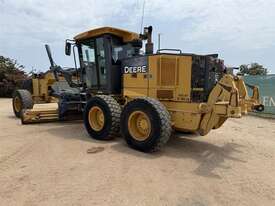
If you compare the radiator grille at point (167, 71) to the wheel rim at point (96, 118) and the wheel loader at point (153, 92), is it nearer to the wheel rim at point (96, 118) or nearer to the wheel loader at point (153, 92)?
the wheel loader at point (153, 92)

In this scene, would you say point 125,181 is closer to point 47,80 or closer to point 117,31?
point 117,31

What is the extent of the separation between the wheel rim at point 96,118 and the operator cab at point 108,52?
2.83 feet

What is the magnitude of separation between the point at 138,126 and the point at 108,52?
7.83 ft

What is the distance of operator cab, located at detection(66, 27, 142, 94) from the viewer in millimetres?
7723

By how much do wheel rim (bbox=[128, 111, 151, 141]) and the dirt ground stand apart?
332 mm

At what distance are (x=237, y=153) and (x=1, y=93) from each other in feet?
83.6

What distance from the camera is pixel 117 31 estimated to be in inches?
307

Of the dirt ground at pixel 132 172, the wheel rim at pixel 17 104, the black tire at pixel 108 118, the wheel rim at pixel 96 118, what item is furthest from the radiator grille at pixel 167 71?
the wheel rim at pixel 17 104

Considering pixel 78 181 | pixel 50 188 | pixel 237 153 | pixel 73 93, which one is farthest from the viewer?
pixel 73 93

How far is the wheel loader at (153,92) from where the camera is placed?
569 centimetres

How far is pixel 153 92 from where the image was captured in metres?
6.63

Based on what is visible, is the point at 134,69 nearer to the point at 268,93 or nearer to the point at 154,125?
the point at 154,125

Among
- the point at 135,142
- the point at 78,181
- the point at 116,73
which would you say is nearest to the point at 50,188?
the point at 78,181

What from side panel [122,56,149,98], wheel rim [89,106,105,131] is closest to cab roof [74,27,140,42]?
side panel [122,56,149,98]
